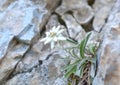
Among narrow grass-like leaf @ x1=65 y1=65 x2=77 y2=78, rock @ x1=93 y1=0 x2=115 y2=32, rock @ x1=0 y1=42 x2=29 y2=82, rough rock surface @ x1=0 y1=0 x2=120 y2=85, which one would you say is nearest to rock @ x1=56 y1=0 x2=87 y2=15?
rough rock surface @ x1=0 y1=0 x2=120 y2=85

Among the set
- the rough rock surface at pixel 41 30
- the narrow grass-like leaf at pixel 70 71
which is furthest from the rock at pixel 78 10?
the narrow grass-like leaf at pixel 70 71

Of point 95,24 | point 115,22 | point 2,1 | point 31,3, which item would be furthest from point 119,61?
point 2,1

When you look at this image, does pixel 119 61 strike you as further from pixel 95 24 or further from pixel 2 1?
pixel 2 1

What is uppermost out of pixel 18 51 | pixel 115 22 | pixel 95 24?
pixel 115 22

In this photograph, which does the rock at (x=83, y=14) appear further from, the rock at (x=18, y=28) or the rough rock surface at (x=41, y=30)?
the rock at (x=18, y=28)

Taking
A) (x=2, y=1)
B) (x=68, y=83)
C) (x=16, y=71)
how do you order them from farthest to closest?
(x=2, y=1)
(x=16, y=71)
(x=68, y=83)

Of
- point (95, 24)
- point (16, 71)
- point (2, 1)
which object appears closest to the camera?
point (16, 71)

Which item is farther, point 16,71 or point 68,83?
point 16,71

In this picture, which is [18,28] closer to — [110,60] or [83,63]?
[83,63]

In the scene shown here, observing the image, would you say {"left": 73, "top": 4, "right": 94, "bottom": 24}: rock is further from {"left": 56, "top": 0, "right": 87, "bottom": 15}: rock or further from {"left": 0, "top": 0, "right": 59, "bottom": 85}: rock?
{"left": 0, "top": 0, "right": 59, "bottom": 85}: rock

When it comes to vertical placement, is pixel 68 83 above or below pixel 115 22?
below
